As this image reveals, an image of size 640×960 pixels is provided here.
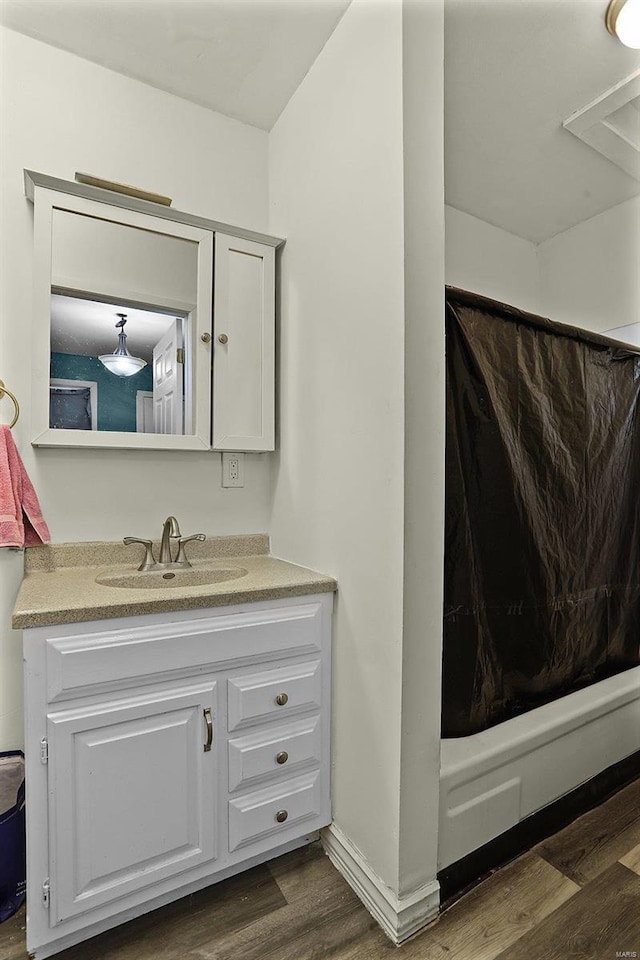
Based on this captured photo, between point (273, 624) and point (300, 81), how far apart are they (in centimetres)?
182

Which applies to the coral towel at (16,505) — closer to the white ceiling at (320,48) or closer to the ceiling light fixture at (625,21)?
the white ceiling at (320,48)

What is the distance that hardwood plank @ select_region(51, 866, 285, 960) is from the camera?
117cm

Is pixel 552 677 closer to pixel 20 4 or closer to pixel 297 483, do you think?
pixel 297 483

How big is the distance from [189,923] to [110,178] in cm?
222

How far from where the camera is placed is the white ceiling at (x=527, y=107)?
5.00 ft

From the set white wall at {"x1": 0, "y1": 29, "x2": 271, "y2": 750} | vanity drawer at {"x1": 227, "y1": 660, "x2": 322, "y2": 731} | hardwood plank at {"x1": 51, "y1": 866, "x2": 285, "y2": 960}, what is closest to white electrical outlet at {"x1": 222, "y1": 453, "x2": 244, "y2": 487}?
white wall at {"x1": 0, "y1": 29, "x2": 271, "y2": 750}

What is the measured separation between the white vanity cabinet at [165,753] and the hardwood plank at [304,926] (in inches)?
4.4

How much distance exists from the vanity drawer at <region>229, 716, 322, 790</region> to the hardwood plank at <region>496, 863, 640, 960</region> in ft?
2.07

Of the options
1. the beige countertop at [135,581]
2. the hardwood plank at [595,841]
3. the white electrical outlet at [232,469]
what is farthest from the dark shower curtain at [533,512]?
the white electrical outlet at [232,469]

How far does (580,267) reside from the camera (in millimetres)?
2621

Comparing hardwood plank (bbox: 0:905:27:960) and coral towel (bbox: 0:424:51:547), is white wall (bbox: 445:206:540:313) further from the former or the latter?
hardwood plank (bbox: 0:905:27:960)

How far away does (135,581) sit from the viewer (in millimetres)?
1589

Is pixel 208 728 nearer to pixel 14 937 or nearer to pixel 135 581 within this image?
pixel 135 581

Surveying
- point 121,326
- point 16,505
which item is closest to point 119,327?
point 121,326
